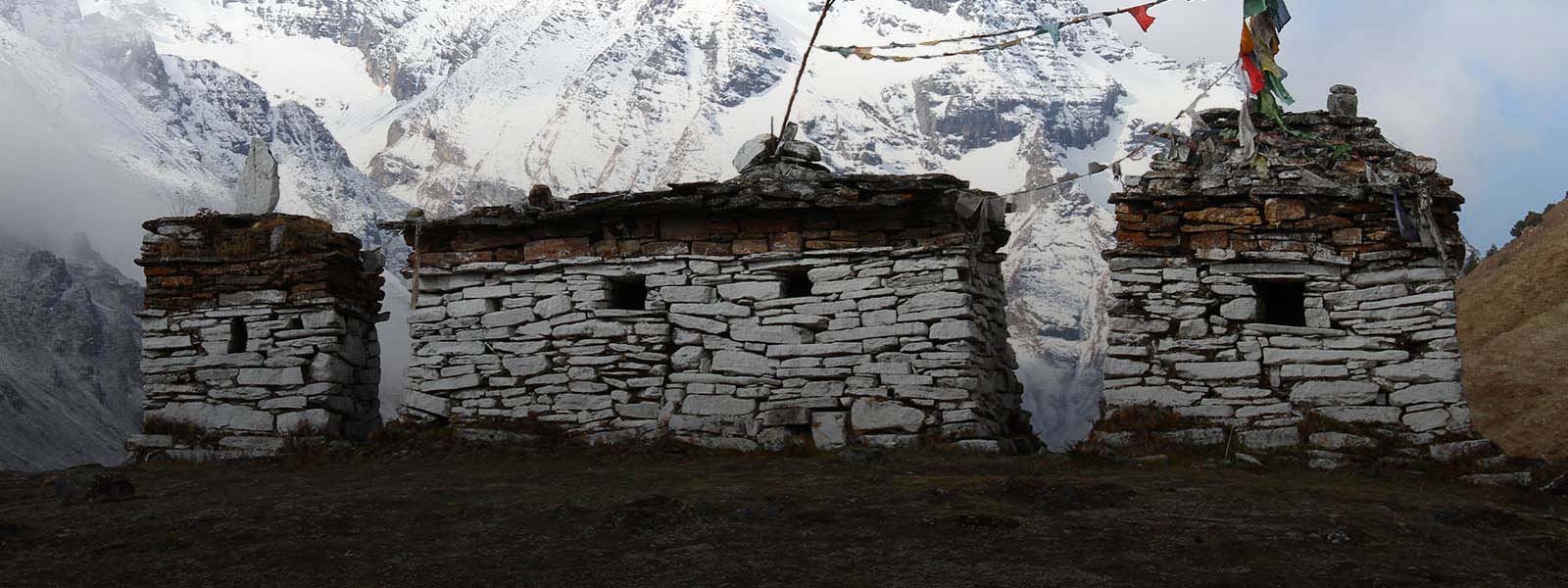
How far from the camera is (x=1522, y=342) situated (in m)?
20.3

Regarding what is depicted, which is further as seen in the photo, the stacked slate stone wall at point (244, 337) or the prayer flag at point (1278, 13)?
the stacked slate stone wall at point (244, 337)

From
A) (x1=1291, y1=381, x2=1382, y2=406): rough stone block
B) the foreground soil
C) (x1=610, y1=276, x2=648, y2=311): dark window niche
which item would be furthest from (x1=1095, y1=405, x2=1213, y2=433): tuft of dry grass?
(x1=610, y1=276, x2=648, y2=311): dark window niche

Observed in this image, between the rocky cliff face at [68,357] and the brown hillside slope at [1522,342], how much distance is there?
23678 millimetres

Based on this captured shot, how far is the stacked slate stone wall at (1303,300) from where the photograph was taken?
1058cm

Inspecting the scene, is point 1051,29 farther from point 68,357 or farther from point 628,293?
point 68,357

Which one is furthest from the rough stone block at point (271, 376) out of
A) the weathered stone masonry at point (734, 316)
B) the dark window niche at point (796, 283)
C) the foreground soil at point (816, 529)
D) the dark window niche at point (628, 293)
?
the dark window niche at point (796, 283)

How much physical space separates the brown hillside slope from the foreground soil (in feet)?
27.0

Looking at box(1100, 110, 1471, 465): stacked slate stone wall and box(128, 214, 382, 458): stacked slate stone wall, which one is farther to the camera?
box(128, 214, 382, 458): stacked slate stone wall

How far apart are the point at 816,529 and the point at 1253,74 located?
6377mm

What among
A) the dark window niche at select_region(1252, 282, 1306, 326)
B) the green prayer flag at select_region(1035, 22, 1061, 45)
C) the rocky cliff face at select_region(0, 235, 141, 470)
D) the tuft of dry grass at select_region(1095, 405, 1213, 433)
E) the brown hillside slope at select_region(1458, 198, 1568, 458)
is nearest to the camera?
the tuft of dry grass at select_region(1095, 405, 1213, 433)

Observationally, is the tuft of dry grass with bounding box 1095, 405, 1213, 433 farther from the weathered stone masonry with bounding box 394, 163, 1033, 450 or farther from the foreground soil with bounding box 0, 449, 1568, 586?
the weathered stone masonry with bounding box 394, 163, 1033, 450

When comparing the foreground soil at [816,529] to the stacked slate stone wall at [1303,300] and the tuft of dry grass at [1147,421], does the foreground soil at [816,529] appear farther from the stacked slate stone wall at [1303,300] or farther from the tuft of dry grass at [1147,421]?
the stacked slate stone wall at [1303,300]

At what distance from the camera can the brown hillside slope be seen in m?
17.2

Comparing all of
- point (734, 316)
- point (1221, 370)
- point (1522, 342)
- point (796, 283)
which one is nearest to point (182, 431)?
point (734, 316)
